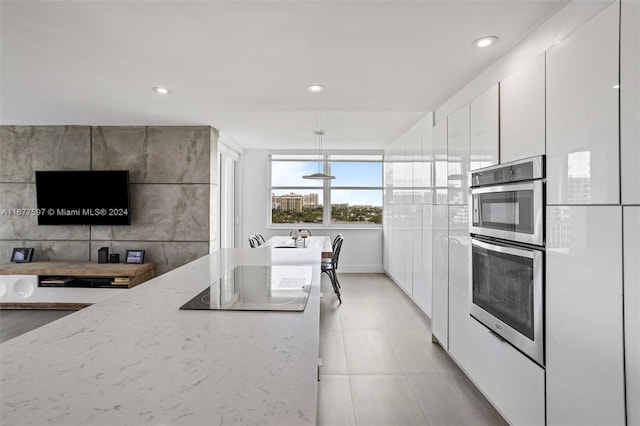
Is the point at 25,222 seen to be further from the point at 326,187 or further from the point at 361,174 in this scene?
the point at 361,174

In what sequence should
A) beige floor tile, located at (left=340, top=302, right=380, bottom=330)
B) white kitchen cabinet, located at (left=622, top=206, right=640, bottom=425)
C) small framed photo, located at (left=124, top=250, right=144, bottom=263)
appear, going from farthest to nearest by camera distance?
small framed photo, located at (left=124, top=250, right=144, bottom=263)
beige floor tile, located at (left=340, top=302, right=380, bottom=330)
white kitchen cabinet, located at (left=622, top=206, right=640, bottom=425)

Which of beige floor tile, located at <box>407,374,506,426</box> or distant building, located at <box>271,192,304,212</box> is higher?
distant building, located at <box>271,192,304,212</box>

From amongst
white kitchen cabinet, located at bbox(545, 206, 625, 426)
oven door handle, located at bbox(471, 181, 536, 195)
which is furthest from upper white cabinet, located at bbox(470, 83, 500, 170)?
white kitchen cabinet, located at bbox(545, 206, 625, 426)

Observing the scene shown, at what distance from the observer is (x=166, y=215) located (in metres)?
4.55

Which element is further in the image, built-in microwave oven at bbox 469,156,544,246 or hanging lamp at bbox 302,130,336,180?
hanging lamp at bbox 302,130,336,180

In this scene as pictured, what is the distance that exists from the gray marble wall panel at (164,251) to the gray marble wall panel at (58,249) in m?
0.34

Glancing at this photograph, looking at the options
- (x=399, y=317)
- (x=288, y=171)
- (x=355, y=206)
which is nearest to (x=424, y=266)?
(x=399, y=317)

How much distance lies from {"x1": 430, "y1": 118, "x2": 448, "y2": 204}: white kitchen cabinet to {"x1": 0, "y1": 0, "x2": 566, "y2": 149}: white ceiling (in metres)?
0.26

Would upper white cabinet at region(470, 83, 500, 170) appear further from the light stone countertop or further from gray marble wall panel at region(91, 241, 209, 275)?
gray marble wall panel at region(91, 241, 209, 275)

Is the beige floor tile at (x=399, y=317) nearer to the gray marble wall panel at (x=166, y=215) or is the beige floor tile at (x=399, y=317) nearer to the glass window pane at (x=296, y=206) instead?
the gray marble wall panel at (x=166, y=215)

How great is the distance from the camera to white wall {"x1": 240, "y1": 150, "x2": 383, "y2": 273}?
6648mm

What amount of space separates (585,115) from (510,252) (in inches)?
32.6

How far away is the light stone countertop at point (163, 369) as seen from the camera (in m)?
0.69

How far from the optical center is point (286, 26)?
184cm
